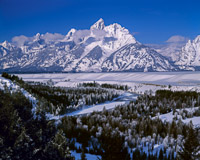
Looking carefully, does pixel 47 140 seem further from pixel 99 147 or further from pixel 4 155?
pixel 99 147

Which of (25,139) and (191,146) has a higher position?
(191,146)

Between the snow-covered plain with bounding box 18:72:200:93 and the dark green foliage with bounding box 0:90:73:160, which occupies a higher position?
the dark green foliage with bounding box 0:90:73:160

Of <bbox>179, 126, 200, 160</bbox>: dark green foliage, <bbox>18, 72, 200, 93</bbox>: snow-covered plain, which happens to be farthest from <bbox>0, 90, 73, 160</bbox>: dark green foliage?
<bbox>18, 72, 200, 93</bbox>: snow-covered plain

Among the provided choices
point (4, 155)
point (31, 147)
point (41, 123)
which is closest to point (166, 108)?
point (41, 123)

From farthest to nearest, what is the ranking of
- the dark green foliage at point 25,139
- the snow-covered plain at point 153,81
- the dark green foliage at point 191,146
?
1. the snow-covered plain at point 153,81
2. the dark green foliage at point 25,139
3. the dark green foliage at point 191,146

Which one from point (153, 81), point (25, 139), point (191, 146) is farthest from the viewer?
point (153, 81)

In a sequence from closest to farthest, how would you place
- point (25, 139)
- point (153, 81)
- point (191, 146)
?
1. point (191, 146)
2. point (25, 139)
3. point (153, 81)

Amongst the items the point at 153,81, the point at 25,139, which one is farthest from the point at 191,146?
the point at 153,81

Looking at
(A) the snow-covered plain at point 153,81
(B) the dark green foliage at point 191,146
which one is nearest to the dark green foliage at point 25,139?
(B) the dark green foliage at point 191,146

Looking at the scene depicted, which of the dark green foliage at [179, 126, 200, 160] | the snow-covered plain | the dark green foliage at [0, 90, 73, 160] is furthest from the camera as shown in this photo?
the snow-covered plain

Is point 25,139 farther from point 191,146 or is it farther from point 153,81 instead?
point 153,81

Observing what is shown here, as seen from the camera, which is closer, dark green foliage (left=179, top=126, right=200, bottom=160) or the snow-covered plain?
dark green foliage (left=179, top=126, right=200, bottom=160)

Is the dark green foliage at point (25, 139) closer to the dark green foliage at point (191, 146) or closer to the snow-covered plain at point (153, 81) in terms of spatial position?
the dark green foliage at point (191, 146)

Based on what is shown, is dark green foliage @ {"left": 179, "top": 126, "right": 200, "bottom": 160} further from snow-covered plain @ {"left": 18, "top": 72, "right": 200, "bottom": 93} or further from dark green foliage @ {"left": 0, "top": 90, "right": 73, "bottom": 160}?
snow-covered plain @ {"left": 18, "top": 72, "right": 200, "bottom": 93}
